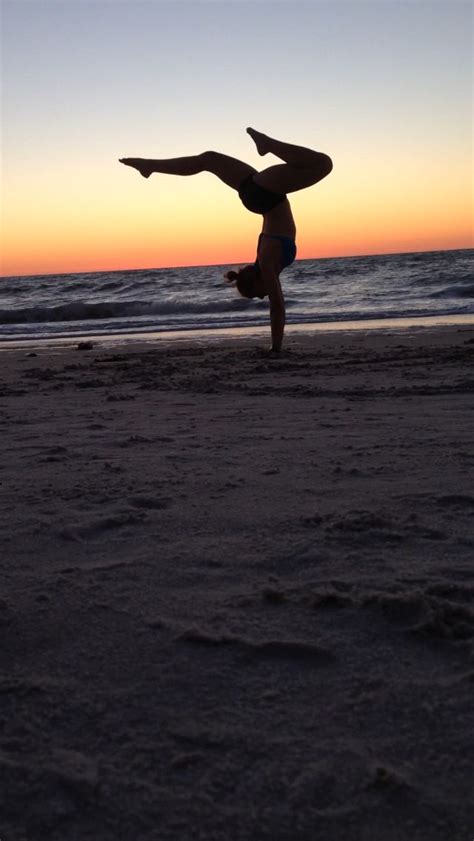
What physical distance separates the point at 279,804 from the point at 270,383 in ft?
13.4

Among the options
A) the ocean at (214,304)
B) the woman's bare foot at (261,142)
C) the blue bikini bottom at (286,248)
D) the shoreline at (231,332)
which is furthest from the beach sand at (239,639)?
the ocean at (214,304)

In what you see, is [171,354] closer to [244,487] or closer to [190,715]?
[244,487]

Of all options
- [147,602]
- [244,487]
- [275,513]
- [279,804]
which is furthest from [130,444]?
[279,804]

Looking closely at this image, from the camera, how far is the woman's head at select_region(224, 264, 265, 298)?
6.30m

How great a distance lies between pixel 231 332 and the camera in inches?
442

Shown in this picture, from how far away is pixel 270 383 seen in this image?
496cm

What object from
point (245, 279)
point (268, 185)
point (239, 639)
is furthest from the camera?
point (245, 279)

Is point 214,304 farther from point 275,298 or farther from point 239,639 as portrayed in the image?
point 239,639

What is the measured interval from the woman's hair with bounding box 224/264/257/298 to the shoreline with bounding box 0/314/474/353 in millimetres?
3199

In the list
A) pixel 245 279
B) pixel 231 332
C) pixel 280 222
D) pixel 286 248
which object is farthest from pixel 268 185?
pixel 231 332

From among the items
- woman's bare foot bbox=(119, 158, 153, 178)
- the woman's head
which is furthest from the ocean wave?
woman's bare foot bbox=(119, 158, 153, 178)

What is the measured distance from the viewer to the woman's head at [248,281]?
20.7 feet

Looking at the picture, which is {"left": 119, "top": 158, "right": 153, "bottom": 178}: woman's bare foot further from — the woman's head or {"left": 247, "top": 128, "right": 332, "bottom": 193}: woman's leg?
the woman's head

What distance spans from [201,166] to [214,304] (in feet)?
38.1
